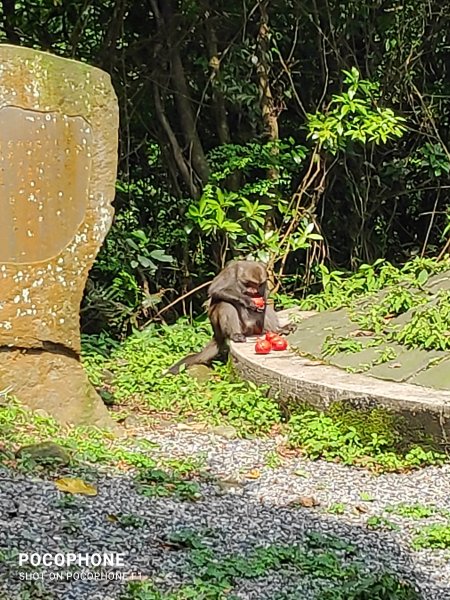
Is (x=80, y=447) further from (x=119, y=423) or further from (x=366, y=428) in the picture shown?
(x=366, y=428)

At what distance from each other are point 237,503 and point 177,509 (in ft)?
1.38

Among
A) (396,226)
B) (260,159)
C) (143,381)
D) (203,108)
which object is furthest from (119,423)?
(396,226)

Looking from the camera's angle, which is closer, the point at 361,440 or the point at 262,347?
the point at 361,440

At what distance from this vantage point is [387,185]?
36.0ft

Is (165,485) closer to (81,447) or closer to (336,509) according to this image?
(81,447)

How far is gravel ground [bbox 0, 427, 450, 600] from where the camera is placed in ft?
12.5

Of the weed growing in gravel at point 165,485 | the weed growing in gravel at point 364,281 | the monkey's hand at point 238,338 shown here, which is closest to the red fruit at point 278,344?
the monkey's hand at point 238,338

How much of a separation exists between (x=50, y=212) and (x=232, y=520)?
2377mm

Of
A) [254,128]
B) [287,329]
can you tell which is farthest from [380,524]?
[254,128]

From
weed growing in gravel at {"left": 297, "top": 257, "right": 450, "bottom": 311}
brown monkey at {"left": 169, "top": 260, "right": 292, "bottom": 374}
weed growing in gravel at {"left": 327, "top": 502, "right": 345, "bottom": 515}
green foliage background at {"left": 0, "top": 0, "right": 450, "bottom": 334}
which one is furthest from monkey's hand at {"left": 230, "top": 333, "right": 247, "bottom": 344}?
weed growing in gravel at {"left": 327, "top": 502, "right": 345, "bottom": 515}

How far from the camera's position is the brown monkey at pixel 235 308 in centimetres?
782

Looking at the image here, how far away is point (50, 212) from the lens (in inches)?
241

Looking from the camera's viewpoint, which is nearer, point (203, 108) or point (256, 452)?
point (256, 452)

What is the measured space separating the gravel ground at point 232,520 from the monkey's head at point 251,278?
2.05 meters
